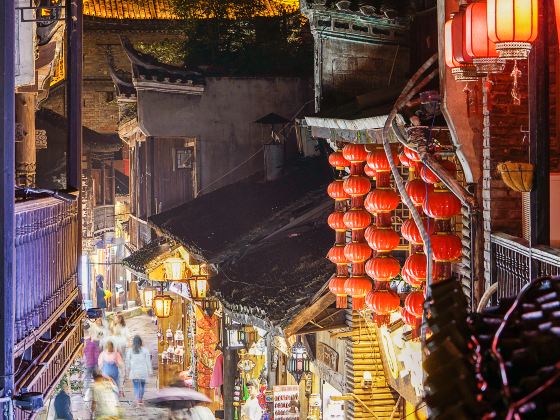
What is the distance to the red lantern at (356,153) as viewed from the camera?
14734mm

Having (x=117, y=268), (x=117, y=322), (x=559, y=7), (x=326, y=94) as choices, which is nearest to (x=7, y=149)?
(x=559, y=7)

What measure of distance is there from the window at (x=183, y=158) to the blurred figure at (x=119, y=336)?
7.66 metres

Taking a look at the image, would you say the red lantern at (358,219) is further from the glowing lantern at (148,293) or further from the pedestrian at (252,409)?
the glowing lantern at (148,293)

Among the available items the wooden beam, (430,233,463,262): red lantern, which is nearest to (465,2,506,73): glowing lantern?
(430,233,463,262): red lantern

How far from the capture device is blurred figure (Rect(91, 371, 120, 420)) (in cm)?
2698

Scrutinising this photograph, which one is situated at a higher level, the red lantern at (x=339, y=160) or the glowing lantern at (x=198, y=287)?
the red lantern at (x=339, y=160)

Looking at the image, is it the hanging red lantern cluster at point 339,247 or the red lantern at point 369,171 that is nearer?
the red lantern at point 369,171

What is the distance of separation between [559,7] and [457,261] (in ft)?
16.3

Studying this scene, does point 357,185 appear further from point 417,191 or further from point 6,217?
point 6,217

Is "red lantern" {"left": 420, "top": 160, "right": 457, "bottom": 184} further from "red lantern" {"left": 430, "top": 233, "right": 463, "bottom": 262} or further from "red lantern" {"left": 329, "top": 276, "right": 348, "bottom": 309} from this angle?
"red lantern" {"left": 329, "top": 276, "right": 348, "bottom": 309}

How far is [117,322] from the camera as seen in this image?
3597cm

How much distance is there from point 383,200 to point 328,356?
5.97m

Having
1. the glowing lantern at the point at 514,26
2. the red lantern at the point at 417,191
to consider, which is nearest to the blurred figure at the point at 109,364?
the red lantern at the point at 417,191

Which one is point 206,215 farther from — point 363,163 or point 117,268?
point 117,268
